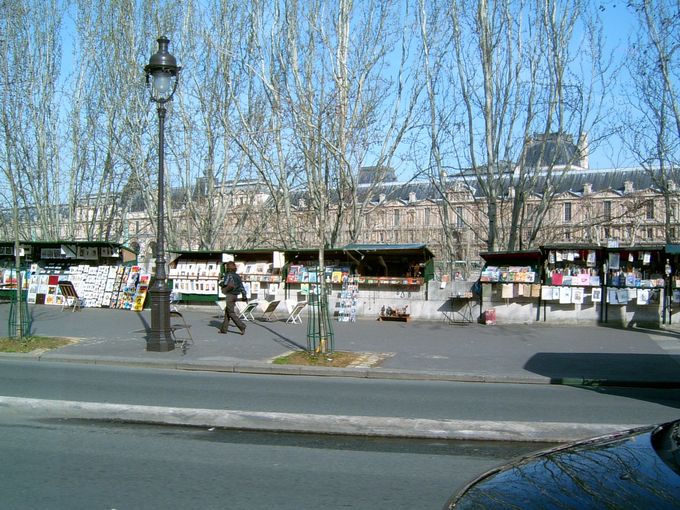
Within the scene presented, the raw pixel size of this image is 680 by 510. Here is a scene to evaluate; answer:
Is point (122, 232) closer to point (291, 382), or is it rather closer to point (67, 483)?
point (291, 382)

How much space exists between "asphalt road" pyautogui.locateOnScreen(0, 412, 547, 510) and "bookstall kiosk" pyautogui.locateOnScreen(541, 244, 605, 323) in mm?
11753

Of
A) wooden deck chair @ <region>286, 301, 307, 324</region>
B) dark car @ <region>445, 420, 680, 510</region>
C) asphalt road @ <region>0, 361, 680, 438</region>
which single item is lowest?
asphalt road @ <region>0, 361, 680, 438</region>

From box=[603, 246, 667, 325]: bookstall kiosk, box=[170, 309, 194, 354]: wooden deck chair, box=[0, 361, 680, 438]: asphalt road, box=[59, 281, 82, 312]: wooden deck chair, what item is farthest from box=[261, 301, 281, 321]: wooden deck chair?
box=[603, 246, 667, 325]: bookstall kiosk

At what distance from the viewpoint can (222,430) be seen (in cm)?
763

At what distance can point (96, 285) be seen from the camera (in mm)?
24000

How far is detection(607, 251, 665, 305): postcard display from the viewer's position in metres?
17.1

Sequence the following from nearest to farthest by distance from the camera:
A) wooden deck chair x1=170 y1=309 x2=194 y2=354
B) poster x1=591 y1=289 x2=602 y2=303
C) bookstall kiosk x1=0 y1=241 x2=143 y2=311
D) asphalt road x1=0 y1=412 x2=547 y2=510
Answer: asphalt road x1=0 y1=412 x2=547 y2=510, wooden deck chair x1=170 y1=309 x2=194 y2=354, poster x1=591 y1=289 x2=602 y2=303, bookstall kiosk x1=0 y1=241 x2=143 y2=311

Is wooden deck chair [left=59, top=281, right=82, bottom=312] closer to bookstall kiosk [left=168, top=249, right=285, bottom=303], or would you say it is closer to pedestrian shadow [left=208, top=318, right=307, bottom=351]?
bookstall kiosk [left=168, top=249, right=285, bottom=303]

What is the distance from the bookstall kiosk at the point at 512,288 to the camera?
59.6 ft

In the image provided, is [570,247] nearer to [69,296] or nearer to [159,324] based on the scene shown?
[159,324]

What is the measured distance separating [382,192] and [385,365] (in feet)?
56.7

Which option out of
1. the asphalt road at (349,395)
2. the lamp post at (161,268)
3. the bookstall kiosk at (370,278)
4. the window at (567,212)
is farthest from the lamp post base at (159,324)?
the window at (567,212)

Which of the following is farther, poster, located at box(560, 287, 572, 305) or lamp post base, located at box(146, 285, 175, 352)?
poster, located at box(560, 287, 572, 305)

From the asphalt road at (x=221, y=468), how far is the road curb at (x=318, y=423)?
20 centimetres
